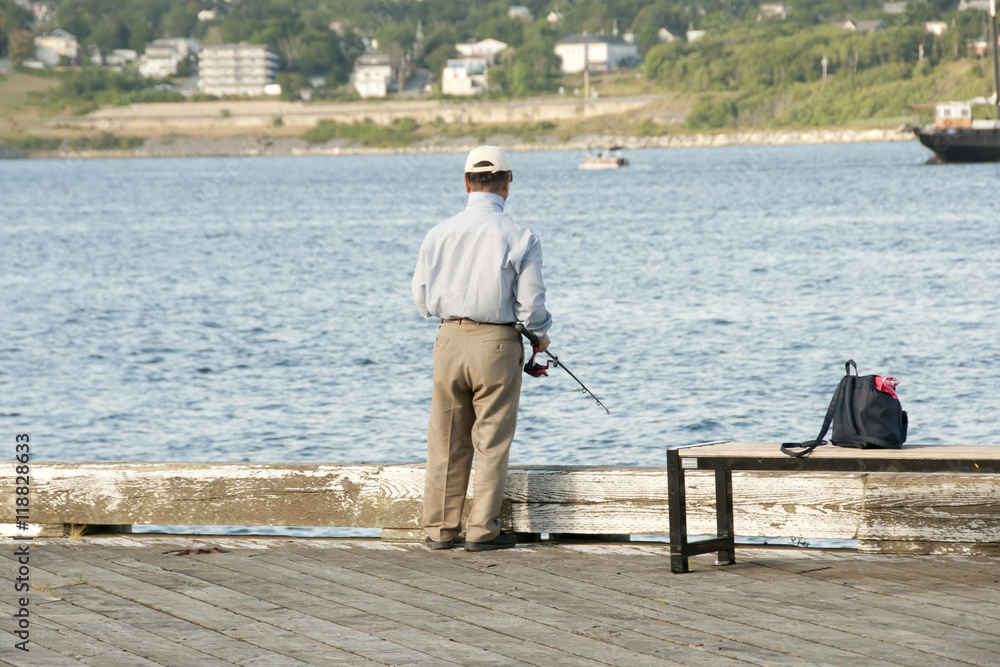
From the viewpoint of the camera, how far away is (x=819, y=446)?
503 centimetres

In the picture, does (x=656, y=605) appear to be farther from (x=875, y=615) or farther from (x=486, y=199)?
(x=486, y=199)

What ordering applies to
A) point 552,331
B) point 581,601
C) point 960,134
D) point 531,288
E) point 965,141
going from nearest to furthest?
point 581,601 → point 531,288 → point 552,331 → point 960,134 → point 965,141

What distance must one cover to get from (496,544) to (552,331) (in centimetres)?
1857

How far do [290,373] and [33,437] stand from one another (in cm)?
520

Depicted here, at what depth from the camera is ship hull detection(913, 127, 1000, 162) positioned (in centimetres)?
9131

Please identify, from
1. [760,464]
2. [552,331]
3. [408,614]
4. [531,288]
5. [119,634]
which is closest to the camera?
[119,634]

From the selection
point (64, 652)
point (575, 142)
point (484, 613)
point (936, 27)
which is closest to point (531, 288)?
point (484, 613)

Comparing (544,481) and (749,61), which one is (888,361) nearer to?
(544,481)

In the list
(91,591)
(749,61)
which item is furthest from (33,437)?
(749,61)

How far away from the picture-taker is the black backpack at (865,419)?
486 cm

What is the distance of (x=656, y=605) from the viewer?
4.73m

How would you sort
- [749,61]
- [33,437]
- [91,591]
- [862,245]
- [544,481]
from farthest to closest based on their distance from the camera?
1. [749,61]
2. [862,245]
3. [33,437]
4. [544,481]
5. [91,591]

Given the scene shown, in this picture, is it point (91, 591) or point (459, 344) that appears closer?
point (91, 591)

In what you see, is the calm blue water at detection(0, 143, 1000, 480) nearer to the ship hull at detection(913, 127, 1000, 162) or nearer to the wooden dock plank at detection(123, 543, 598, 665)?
the wooden dock plank at detection(123, 543, 598, 665)
